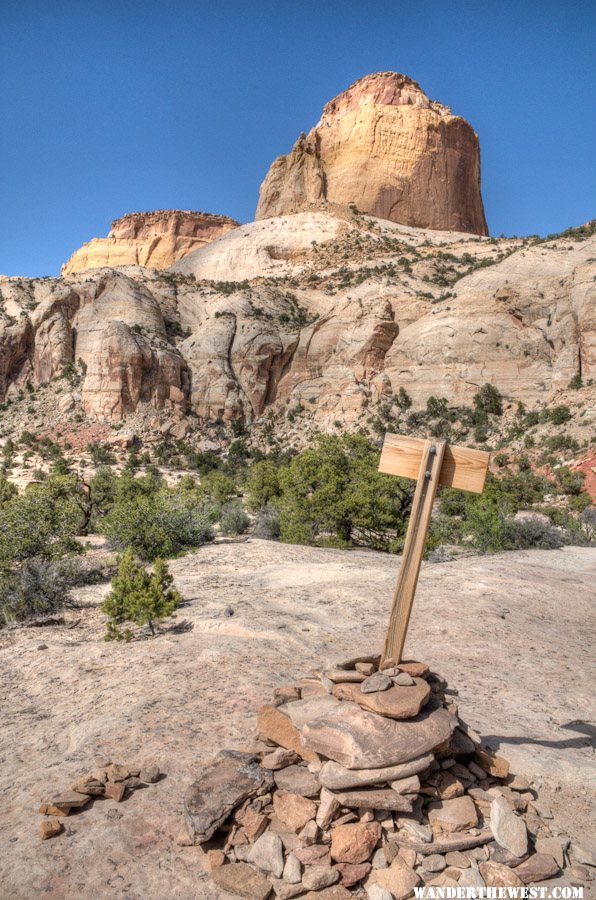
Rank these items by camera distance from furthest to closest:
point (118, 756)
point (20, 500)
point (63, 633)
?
point (20, 500), point (63, 633), point (118, 756)

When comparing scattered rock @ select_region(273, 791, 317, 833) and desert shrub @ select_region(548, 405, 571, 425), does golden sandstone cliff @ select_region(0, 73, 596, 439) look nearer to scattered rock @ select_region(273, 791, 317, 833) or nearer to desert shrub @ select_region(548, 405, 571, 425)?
desert shrub @ select_region(548, 405, 571, 425)

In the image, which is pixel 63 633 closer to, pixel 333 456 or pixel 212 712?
pixel 212 712

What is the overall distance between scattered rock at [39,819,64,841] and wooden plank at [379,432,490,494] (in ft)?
9.86

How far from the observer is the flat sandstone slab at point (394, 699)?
339cm

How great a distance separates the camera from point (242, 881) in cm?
277

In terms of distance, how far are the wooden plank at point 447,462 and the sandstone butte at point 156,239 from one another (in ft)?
310

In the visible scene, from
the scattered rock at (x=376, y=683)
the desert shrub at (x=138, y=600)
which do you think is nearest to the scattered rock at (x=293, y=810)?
the scattered rock at (x=376, y=683)

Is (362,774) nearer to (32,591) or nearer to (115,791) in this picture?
(115,791)

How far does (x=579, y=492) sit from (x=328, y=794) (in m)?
25.1

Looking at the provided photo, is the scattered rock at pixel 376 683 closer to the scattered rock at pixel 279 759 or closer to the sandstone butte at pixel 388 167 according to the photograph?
the scattered rock at pixel 279 759

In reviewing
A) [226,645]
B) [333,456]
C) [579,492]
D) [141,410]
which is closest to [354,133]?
[141,410]

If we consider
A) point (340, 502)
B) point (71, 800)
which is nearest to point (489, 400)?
point (340, 502)

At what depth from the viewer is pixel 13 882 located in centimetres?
272

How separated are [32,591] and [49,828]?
23.6 feet
